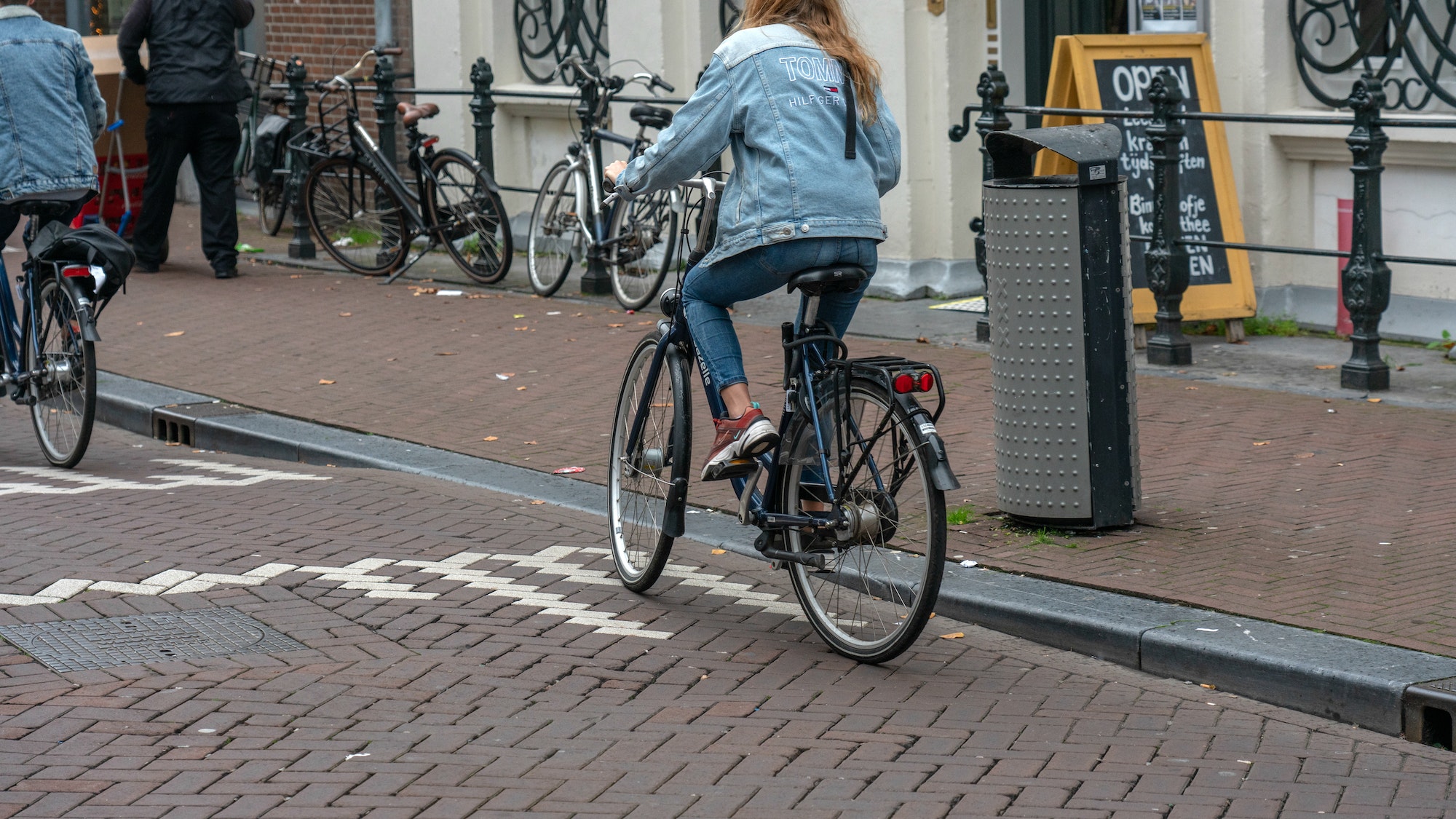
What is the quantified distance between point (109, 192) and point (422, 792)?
11898 mm

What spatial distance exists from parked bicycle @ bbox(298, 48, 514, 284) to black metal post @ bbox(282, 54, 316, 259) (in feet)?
1.38

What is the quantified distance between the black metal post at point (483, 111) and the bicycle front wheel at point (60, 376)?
15.6 feet

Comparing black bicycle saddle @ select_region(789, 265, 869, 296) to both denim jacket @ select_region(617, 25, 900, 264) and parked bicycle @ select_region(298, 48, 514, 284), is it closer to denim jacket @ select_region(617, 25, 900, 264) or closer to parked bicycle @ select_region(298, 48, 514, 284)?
denim jacket @ select_region(617, 25, 900, 264)

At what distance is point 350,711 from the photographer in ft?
14.2

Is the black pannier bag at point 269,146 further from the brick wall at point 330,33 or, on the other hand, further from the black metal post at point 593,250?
the black metal post at point 593,250

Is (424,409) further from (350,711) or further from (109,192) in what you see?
(109,192)

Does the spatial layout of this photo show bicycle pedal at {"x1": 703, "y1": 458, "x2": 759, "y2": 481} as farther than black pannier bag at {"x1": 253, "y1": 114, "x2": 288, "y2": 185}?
No

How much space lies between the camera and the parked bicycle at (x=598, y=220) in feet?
34.8

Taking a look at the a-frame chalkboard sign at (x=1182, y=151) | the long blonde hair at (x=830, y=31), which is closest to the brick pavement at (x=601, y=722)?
the long blonde hair at (x=830, y=31)

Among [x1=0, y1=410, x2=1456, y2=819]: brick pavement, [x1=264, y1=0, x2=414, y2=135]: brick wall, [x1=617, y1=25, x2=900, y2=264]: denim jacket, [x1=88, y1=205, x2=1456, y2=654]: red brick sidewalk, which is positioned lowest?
[x1=0, y1=410, x2=1456, y2=819]: brick pavement

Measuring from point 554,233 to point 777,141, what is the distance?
22.1 ft

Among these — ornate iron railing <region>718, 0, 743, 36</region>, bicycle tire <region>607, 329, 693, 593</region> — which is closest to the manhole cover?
bicycle tire <region>607, 329, 693, 593</region>

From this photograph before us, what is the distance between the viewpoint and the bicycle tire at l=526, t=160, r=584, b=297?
1116cm

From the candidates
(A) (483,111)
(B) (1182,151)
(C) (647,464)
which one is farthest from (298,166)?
(C) (647,464)
